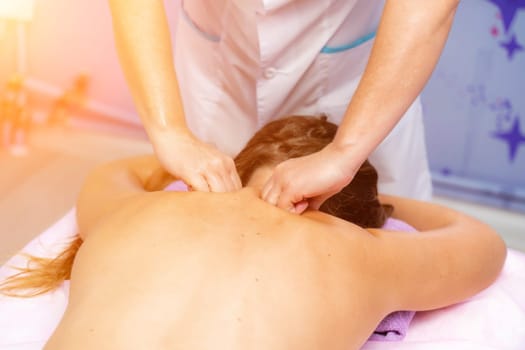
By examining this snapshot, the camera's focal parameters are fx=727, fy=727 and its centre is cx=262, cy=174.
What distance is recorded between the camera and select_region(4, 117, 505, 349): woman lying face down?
95 centimetres

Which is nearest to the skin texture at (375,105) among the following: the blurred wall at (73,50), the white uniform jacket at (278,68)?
the white uniform jacket at (278,68)

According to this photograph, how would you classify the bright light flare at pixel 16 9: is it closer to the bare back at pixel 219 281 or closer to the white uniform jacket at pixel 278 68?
the white uniform jacket at pixel 278 68

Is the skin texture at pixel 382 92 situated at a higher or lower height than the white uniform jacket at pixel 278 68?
higher

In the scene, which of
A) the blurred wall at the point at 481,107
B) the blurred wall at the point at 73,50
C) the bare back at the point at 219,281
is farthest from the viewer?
the blurred wall at the point at 73,50

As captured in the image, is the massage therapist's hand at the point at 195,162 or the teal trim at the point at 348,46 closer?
the massage therapist's hand at the point at 195,162

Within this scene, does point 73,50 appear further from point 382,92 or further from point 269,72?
point 382,92

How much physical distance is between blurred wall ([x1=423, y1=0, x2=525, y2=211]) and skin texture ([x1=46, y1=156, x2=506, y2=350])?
1250 mm

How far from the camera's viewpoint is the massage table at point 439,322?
1251mm

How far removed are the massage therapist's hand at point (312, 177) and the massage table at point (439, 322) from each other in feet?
1.03

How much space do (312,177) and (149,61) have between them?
1.27 feet

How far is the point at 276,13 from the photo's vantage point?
1.52 m

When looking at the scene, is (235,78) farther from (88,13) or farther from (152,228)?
(88,13)

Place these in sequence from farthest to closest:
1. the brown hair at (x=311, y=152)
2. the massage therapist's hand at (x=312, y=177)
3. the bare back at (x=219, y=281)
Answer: the brown hair at (x=311, y=152) < the massage therapist's hand at (x=312, y=177) < the bare back at (x=219, y=281)

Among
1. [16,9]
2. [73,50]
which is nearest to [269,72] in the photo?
[16,9]
